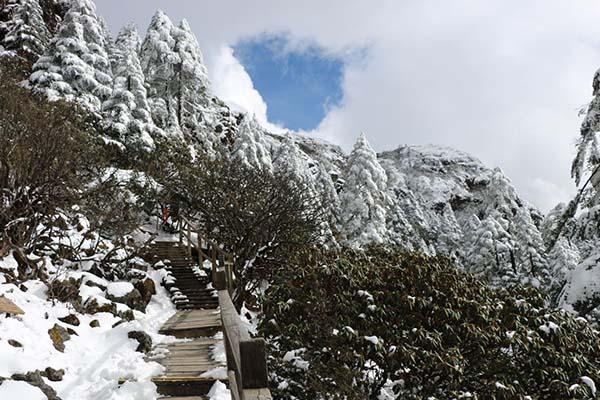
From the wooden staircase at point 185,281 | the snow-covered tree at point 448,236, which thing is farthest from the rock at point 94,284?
the snow-covered tree at point 448,236

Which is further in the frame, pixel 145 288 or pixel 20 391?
pixel 145 288

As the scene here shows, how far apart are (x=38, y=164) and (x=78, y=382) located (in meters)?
4.69

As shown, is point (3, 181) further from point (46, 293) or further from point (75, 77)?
point (75, 77)

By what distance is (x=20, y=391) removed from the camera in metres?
4.78

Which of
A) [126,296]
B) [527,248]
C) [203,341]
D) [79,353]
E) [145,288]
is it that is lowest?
[79,353]

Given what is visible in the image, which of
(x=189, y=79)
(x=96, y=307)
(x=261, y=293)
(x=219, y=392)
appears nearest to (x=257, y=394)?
(x=219, y=392)

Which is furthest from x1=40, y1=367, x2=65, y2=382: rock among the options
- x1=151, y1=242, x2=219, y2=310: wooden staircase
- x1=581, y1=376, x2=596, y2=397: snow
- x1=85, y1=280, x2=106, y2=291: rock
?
x1=581, y1=376, x2=596, y2=397: snow

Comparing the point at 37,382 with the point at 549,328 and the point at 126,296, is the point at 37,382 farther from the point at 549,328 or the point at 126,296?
the point at 549,328

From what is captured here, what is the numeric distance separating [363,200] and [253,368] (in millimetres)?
20656

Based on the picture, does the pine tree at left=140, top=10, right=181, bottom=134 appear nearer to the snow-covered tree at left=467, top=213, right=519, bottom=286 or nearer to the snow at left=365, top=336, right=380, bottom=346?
the snow-covered tree at left=467, top=213, right=519, bottom=286

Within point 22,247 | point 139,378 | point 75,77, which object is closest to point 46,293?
point 22,247

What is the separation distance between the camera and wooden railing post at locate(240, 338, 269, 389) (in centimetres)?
210

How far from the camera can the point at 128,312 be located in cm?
853

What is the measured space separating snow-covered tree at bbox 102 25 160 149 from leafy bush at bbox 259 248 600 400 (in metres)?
15.6
